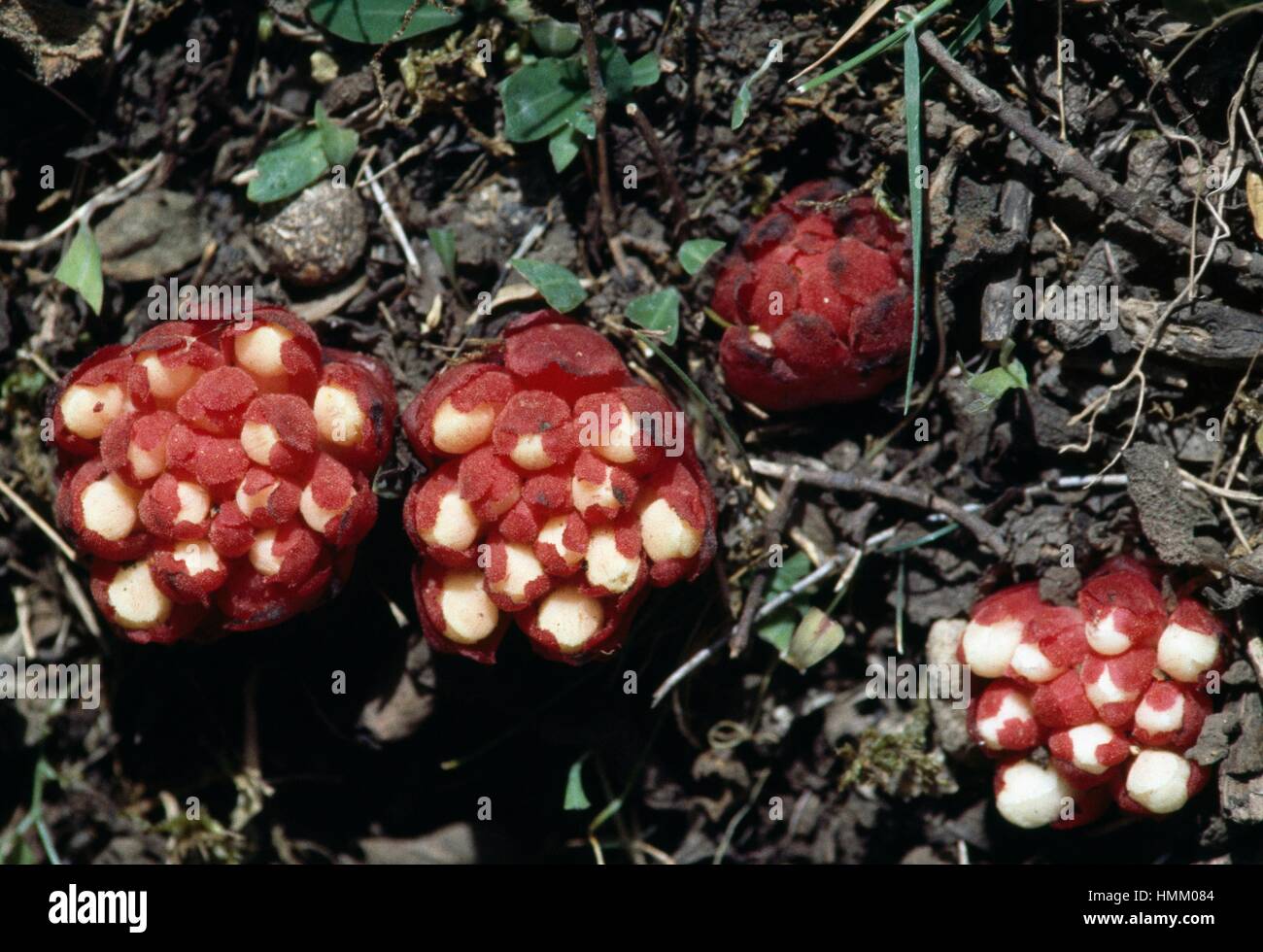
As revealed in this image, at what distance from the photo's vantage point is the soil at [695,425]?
100 inches

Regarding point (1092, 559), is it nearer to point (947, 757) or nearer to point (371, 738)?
point (947, 757)

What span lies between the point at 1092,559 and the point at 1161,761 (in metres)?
0.48

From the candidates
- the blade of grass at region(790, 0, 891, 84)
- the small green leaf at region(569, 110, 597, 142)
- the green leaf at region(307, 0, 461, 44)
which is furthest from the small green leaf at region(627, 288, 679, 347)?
the green leaf at region(307, 0, 461, 44)

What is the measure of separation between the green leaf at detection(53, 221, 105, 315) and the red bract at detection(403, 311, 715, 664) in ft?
3.26

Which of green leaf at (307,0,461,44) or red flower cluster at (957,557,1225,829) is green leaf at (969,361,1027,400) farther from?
green leaf at (307,0,461,44)

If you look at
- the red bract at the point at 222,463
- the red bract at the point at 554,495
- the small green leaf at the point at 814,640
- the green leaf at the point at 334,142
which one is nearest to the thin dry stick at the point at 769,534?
the small green leaf at the point at 814,640

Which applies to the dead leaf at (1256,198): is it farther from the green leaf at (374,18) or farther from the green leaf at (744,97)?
the green leaf at (374,18)

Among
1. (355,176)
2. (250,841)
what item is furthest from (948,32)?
(250,841)

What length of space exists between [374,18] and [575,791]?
1958 millimetres

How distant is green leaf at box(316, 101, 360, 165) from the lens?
276 centimetres

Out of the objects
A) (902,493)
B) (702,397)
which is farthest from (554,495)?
(902,493)

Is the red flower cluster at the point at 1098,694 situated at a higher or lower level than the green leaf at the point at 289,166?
lower

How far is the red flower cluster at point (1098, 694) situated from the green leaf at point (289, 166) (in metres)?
1.91

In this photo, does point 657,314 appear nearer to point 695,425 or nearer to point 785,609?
point 695,425
